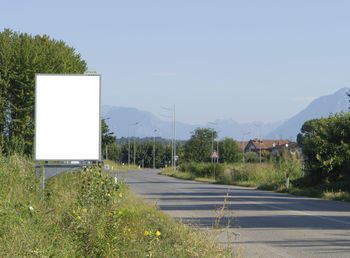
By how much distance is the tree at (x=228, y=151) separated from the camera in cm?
11475

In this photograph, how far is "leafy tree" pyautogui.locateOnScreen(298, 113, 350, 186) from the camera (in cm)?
2700

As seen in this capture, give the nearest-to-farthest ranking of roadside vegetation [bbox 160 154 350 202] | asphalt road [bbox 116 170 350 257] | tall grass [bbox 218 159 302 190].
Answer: asphalt road [bbox 116 170 350 257]
roadside vegetation [bbox 160 154 350 202]
tall grass [bbox 218 159 302 190]

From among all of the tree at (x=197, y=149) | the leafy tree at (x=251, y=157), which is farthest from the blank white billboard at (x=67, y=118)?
the tree at (x=197, y=149)

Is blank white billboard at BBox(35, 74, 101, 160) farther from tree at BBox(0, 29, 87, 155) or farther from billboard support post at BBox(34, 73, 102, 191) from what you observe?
tree at BBox(0, 29, 87, 155)

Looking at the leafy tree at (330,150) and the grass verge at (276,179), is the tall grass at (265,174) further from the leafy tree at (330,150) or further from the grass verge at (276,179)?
the leafy tree at (330,150)

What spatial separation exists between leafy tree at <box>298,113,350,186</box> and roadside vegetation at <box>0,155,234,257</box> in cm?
1637

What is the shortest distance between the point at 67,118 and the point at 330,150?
53.1 ft

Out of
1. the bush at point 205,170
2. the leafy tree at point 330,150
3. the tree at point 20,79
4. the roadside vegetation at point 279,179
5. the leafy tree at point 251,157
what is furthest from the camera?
the bush at point 205,170

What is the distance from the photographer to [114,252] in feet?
25.3

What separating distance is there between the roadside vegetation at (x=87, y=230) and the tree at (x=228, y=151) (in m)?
103

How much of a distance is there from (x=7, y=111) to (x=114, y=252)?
2600cm

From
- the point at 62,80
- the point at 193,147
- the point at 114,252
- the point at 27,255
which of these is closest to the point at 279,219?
the point at 62,80

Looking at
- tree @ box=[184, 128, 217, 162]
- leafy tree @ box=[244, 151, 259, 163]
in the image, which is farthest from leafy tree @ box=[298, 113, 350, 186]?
tree @ box=[184, 128, 217, 162]

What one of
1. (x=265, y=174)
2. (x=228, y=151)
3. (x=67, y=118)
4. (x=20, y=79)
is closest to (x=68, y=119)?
(x=67, y=118)
